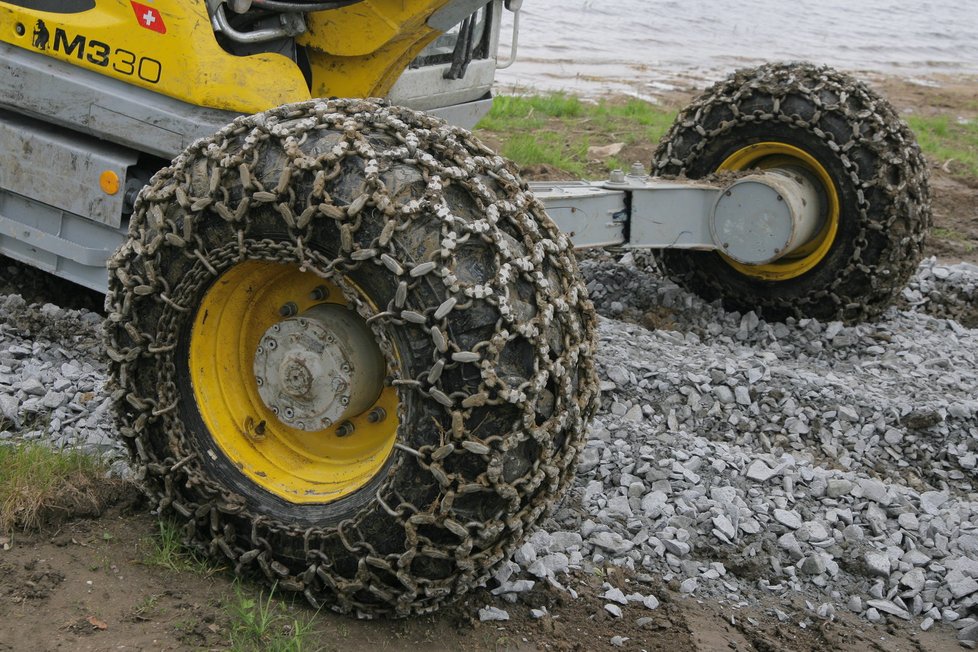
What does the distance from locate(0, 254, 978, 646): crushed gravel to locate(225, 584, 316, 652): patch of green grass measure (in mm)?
541

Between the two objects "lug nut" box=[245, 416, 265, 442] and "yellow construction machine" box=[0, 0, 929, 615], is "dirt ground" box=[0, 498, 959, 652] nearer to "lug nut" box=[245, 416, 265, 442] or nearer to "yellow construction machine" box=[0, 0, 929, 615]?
"yellow construction machine" box=[0, 0, 929, 615]

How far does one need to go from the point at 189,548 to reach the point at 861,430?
2.60 meters

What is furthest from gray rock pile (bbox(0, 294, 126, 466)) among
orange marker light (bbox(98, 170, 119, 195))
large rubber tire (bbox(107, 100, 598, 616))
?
orange marker light (bbox(98, 170, 119, 195))

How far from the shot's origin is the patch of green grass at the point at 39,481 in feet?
10.7

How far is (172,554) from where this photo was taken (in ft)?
10.5

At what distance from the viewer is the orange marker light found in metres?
4.07

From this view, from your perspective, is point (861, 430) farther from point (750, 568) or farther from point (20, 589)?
point (20, 589)

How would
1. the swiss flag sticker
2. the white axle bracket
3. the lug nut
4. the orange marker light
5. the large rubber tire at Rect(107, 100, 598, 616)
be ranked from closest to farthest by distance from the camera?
the large rubber tire at Rect(107, 100, 598, 616) → the lug nut → the swiss flag sticker → the orange marker light → the white axle bracket

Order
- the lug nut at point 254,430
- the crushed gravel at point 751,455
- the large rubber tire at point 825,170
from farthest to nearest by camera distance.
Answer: the large rubber tire at point 825,170 < the crushed gravel at point 751,455 < the lug nut at point 254,430

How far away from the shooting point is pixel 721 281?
18.7ft

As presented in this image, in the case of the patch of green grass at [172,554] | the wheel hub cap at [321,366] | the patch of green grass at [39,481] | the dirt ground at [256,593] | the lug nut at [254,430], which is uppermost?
the wheel hub cap at [321,366]

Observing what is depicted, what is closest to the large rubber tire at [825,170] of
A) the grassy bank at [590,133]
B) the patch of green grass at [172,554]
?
the grassy bank at [590,133]

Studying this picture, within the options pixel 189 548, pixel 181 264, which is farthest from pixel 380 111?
pixel 189 548

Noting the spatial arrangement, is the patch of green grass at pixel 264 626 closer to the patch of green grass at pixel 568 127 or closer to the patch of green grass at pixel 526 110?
the patch of green grass at pixel 568 127
